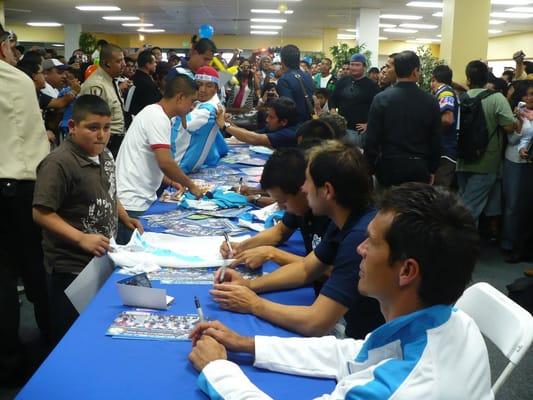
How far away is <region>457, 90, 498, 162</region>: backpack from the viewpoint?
464cm

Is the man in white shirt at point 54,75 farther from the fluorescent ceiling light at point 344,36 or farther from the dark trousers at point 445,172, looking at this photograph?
the fluorescent ceiling light at point 344,36

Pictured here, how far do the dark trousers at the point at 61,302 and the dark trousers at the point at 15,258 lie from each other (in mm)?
439

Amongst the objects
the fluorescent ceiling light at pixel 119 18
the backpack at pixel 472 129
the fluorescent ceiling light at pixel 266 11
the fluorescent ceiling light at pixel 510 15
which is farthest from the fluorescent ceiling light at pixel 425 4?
the fluorescent ceiling light at pixel 119 18

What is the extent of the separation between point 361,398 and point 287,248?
4.97ft

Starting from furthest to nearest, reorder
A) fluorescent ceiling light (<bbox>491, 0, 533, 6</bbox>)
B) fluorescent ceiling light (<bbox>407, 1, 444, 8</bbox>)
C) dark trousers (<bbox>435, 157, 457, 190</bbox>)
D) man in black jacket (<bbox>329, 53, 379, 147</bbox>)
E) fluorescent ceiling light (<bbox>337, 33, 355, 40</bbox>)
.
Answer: fluorescent ceiling light (<bbox>337, 33, 355, 40</bbox>), fluorescent ceiling light (<bbox>407, 1, 444, 8</bbox>), fluorescent ceiling light (<bbox>491, 0, 533, 6</bbox>), man in black jacket (<bbox>329, 53, 379, 147</bbox>), dark trousers (<bbox>435, 157, 457, 190</bbox>)

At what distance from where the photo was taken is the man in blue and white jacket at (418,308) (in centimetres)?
95

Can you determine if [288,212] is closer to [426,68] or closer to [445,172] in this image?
[445,172]

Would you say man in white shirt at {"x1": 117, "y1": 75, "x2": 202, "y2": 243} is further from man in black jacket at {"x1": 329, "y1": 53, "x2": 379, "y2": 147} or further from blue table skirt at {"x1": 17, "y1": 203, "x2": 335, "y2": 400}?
man in black jacket at {"x1": 329, "y1": 53, "x2": 379, "y2": 147}

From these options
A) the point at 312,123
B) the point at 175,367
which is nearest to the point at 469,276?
the point at 175,367

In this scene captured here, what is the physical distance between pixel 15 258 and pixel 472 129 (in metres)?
3.63

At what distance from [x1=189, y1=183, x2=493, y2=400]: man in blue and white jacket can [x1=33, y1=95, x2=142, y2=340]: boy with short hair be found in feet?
3.69

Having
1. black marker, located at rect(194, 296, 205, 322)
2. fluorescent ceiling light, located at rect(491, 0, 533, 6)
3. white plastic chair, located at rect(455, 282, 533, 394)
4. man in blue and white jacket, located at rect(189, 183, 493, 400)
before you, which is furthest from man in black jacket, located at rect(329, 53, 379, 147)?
fluorescent ceiling light, located at rect(491, 0, 533, 6)

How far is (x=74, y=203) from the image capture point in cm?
218

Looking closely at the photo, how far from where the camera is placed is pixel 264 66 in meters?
9.94
